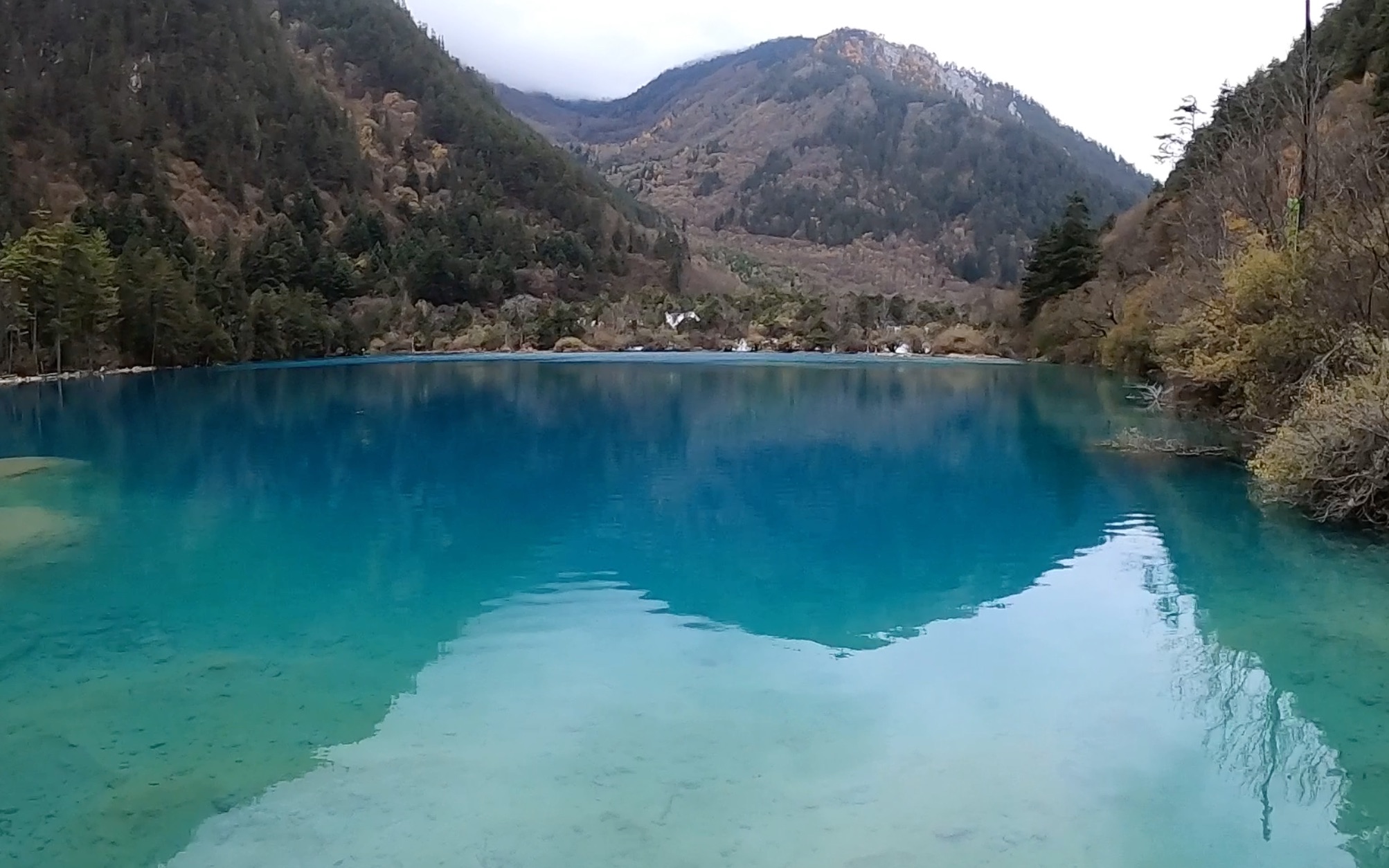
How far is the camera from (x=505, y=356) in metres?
72.9

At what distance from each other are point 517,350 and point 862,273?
3363 inches

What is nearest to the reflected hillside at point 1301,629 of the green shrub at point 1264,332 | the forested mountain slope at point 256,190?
the green shrub at point 1264,332

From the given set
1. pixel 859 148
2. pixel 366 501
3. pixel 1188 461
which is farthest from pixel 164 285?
pixel 859 148

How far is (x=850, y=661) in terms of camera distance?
831cm

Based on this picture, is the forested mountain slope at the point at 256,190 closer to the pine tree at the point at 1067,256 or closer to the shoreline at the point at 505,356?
the shoreline at the point at 505,356

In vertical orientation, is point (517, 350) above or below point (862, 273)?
below

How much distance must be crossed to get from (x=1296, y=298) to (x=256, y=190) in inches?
3672

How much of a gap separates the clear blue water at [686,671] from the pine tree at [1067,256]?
123 feet

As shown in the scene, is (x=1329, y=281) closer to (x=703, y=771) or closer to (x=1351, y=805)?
(x=1351, y=805)

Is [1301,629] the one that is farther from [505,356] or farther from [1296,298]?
[505,356]

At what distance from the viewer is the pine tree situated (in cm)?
5303

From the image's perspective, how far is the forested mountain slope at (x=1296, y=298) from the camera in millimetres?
12188

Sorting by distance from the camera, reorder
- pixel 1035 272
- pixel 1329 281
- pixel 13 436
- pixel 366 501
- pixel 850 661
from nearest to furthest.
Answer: pixel 850 661 < pixel 1329 281 < pixel 366 501 < pixel 13 436 < pixel 1035 272

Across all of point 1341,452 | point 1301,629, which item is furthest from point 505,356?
point 1301,629
